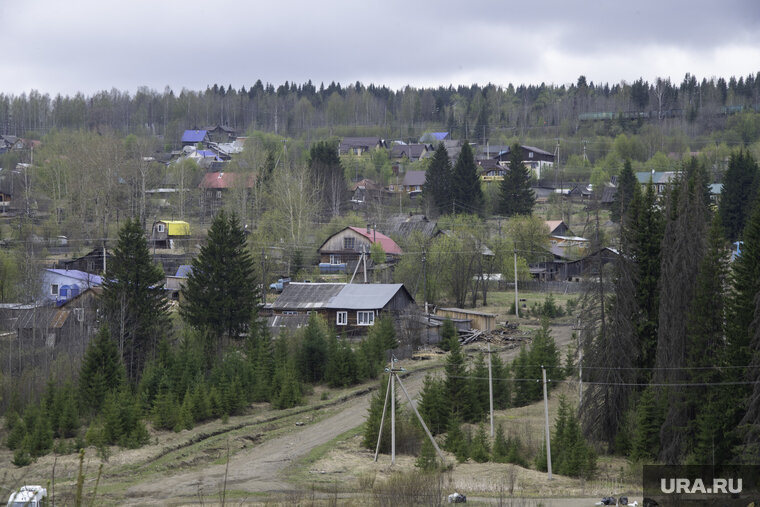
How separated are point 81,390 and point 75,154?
5207 cm

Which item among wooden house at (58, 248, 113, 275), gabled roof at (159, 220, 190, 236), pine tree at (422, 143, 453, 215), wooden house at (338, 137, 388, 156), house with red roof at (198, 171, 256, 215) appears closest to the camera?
wooden house at (58, 248, 113, 275)

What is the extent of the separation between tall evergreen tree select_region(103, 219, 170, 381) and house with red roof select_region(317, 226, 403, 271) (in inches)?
901

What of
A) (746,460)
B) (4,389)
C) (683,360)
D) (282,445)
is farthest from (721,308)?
(4,389)

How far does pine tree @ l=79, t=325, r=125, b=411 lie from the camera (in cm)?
2959

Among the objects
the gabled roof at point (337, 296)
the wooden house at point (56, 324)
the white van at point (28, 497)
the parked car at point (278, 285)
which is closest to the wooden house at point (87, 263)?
the parked car at point (278, 285)

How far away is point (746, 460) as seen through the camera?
19.7 meters

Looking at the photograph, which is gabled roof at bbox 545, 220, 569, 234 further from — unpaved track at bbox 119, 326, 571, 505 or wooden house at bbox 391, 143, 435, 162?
wooden house at bbox 391, 143, 435, 162

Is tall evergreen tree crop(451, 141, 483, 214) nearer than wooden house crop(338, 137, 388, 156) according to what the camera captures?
Yes

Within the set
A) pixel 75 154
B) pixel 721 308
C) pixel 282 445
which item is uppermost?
pixel 75 154

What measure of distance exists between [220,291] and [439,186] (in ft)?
119

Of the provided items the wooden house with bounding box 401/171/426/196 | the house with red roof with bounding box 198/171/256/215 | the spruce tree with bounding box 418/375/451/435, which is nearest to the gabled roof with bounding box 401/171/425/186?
the wooden house with bounding box 401/171/426/196

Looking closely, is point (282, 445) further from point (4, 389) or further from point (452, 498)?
point (4, 389)

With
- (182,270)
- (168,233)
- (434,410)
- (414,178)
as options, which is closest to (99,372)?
(434,410)

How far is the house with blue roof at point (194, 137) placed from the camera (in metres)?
118
